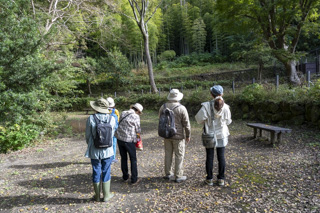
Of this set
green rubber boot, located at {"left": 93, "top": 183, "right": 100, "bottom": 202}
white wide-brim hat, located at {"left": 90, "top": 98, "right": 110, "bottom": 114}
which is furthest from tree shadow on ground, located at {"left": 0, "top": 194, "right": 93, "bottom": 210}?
white wide-brim hat, located at {"left": 90, "top": 98, "right": 110, "bottom": 114}

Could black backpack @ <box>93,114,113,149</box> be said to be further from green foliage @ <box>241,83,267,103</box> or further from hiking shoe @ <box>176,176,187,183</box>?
green foliage @ <box>241,83,267,103</box>

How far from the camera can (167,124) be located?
11.5 ft

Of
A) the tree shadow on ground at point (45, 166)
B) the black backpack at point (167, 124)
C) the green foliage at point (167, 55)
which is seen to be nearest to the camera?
the black backpack at point (167, 124)

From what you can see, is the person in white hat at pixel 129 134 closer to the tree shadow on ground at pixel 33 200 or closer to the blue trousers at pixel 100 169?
the blue trousers at pixel 100 169

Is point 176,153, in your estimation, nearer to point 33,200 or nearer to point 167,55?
point 33,200

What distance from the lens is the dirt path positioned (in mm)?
3004

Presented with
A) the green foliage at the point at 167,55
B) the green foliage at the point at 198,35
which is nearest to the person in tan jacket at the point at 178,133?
the green foliage at the point at 167,55

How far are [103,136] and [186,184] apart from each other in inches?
66.5

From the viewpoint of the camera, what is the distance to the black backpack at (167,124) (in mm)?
3472

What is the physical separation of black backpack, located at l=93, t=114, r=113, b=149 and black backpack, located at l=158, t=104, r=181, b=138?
2.83 feet

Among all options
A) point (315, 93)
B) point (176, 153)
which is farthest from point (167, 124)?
point (315, 93)

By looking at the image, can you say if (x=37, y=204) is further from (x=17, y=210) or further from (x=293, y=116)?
(x=293, y=116)

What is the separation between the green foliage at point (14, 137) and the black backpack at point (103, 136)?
4478 millimetres

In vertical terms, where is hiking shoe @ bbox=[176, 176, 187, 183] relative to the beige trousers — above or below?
below
